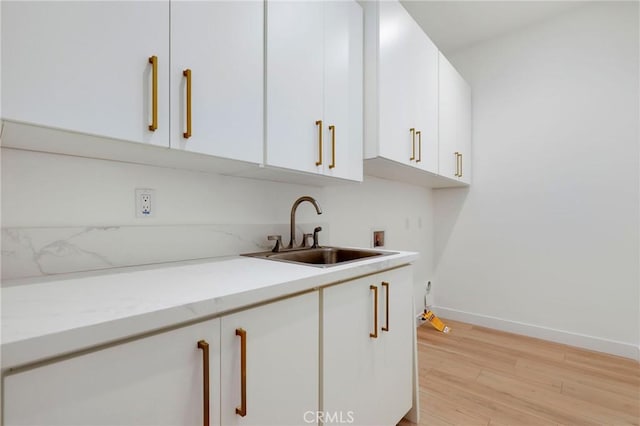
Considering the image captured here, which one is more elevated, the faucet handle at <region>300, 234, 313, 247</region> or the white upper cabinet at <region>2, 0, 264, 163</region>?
the white upper cabinet at <region>2, 0, 264, 163</region>

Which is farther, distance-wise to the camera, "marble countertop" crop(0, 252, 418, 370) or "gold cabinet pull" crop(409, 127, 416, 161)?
"gold cabinet pull" crop(409, 127, 416, 161)

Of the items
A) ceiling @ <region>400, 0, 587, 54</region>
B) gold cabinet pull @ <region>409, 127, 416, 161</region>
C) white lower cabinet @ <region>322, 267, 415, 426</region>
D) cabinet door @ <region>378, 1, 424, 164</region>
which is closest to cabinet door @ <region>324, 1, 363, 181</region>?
cabinet door @ <region>378, 1, 424, 164</region>

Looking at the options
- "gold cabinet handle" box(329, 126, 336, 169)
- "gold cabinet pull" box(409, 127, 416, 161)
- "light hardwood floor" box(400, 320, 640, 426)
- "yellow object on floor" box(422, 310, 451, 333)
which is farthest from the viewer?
"yellow object on floor" box(422, 310, 451, 333)

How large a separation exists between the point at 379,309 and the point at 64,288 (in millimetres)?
1058

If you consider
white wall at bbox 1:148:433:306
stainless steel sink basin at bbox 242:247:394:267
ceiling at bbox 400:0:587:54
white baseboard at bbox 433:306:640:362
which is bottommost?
white baseboard at bbox 433:306:640:362

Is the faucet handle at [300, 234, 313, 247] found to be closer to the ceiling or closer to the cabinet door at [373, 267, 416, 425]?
the cabinet door at [373, 267, 416, 425]

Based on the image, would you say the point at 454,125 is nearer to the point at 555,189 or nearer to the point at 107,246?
the point at 555,189

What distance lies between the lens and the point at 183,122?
929 millimetres

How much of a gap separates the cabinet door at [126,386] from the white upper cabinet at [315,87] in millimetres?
721

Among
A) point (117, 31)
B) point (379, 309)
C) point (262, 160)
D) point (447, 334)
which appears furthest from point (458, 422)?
point (117, 31)

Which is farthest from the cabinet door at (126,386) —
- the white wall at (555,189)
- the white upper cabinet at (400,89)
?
the white wall at (555,189)

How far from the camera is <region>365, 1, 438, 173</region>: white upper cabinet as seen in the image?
5.48ft

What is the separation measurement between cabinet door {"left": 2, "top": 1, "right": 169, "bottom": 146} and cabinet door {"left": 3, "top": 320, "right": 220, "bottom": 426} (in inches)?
21.0

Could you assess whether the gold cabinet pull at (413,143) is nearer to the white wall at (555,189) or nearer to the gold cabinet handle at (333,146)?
the gold cabinet handle at (333,146)
